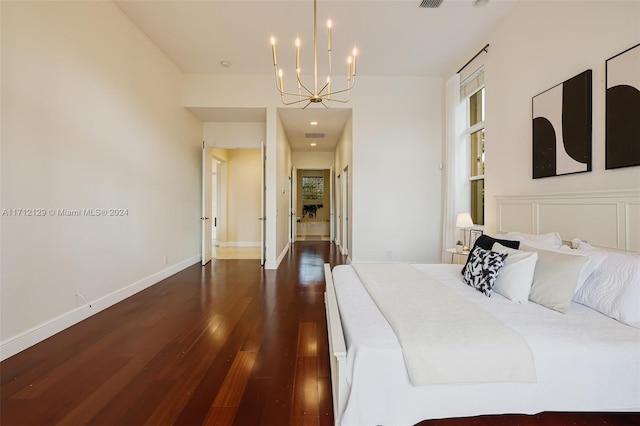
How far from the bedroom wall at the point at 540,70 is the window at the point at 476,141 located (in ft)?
1.14

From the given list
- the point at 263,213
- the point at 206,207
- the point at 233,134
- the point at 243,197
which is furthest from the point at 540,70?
the point at 243,197

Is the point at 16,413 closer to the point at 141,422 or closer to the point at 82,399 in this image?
the point at 82,399

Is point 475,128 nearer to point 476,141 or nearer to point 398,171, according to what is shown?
point 476,141

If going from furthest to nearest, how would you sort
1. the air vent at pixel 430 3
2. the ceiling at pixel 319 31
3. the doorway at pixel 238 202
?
the doorway at pixel 238 202 < the ceiling at pixel 319 31 < the air vent at pixel 430 3

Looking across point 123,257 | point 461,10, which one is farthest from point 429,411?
point 461,10

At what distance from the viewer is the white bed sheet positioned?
1.22 meters

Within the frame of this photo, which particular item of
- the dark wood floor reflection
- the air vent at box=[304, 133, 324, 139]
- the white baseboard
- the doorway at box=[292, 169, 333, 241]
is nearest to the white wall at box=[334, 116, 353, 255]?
the air vent at box=[304, 133, 324, 139]

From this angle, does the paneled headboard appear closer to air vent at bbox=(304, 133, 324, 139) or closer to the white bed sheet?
the white bed sheet

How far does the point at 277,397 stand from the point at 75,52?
3528 millimetres

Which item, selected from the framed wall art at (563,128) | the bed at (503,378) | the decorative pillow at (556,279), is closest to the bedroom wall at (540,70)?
the framed wall art at (563,128)

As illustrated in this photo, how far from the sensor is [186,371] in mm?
1870

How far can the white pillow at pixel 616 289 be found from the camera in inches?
58.9

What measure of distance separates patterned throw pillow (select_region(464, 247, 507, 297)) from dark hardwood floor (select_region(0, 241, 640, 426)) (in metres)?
0.79

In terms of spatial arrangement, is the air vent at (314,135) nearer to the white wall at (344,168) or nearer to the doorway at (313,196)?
the white wall at (344,168)
